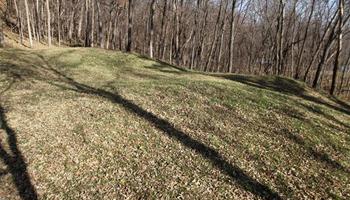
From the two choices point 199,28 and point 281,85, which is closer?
point 281,85

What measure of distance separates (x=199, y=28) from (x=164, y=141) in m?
42.2

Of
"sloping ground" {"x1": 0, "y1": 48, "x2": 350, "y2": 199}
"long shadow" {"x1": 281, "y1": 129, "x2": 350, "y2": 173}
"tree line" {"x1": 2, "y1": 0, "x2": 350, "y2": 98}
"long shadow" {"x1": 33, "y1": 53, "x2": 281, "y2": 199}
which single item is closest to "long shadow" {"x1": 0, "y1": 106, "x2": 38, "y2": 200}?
"sloping ground" {"x1": 0, "y1": 48, "x2": 350, "y2": 199}

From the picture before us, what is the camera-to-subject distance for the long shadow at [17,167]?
7.96m

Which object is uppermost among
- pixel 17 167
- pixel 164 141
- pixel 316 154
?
pixel 316 154

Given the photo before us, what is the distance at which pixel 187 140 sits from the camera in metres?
10.9

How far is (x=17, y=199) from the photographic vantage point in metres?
7.66

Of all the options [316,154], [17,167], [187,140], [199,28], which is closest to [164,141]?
[187,140]

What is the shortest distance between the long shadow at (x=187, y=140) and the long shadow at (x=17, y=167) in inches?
176

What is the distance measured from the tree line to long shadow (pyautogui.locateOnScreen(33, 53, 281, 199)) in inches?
584

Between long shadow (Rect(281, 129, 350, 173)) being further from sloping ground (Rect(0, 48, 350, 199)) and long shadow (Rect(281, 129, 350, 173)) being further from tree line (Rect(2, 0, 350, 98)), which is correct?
tree line (Rect(2, 0, 350, 98))

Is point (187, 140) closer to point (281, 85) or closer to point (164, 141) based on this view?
point (164, 141)

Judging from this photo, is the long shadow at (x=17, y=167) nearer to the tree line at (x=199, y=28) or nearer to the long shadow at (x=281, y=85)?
the long shadow at (x=281, y=85)

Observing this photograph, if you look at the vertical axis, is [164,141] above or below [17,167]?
above

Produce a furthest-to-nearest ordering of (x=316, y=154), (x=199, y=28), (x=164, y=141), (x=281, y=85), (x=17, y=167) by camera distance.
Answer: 1. (x=199, y=28)
2. (x=281, y=85)
3. (x=164, y=141)
4. (x=316, y=154)
5. (x=17, y=167)
